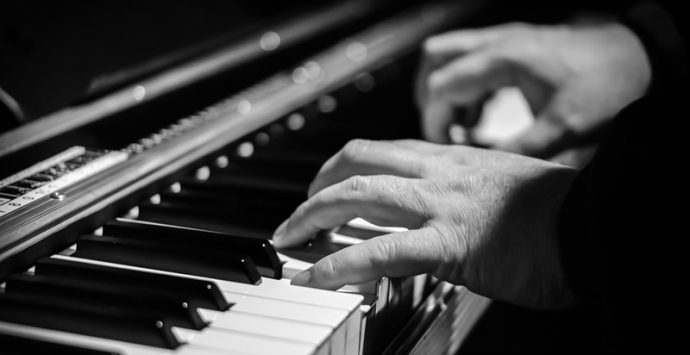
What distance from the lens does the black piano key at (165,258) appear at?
34.9 inches

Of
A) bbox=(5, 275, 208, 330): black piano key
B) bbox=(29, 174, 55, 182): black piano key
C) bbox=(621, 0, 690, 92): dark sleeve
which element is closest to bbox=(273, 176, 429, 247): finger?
bbox=(5, 275, 208, 330): black piano key

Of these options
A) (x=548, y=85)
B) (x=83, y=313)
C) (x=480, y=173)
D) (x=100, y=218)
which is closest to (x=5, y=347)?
(x=83, y=313)

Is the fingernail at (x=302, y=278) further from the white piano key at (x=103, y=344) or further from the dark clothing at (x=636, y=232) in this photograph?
the dark clothing at (x=636, y=232)

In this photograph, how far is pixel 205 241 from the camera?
951mm

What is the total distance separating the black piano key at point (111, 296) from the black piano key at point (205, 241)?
0.13m

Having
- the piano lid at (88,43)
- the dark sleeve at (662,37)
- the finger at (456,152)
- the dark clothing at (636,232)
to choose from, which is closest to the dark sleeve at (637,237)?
the dark clothing at (636,232)

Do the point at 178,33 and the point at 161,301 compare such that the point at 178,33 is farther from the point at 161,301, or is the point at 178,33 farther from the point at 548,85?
the point at 161,301

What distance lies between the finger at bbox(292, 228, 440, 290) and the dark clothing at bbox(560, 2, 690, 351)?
0.18 meters

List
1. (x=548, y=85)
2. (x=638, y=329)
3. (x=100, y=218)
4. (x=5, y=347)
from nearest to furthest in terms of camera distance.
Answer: (x=5, y=347) < (x=638, y=329) < (x=100, y=218) < (x=548, y=85)

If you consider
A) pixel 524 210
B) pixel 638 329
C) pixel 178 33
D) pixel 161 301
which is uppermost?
pixel 178 33

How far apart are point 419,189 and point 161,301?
377 millimetres

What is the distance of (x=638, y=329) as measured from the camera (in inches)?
35.2

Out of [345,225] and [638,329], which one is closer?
[638,329]

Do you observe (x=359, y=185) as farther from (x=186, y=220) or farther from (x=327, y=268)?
(x=186, y=220)
